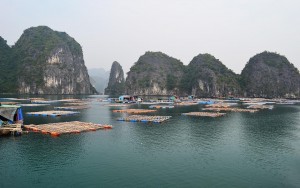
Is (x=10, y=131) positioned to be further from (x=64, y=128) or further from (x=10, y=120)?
(x=64, y=128)

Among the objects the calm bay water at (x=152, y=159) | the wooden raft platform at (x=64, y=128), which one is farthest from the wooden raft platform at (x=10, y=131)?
the wooden raft platform at (x=64, y=128)

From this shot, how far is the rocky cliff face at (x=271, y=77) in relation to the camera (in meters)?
184

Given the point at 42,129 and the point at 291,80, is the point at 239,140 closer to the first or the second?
the point at 42,129

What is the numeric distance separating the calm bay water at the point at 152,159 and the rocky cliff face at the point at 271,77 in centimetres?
14991

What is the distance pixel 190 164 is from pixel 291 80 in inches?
7087

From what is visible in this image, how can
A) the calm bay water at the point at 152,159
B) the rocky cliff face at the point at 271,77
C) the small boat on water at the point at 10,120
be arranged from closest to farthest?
the calm bay water at the point at 152,159 → the small boat on water at the point at 10,120 → the rocky cliff face at the point at 271,77

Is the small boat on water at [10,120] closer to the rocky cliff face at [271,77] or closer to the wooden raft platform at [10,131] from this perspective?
the wooden raft platform at [10,131]

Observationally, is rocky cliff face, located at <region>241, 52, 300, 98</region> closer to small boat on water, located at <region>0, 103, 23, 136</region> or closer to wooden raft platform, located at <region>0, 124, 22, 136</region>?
small boat on water, located at <region>0, 103, 23, 136</region>

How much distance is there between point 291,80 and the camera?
610 ft

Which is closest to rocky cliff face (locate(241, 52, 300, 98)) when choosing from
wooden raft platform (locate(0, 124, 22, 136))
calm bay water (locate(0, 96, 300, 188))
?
calm bay water (locate(0, 96, 300, 188))

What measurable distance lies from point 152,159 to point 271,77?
174 metres

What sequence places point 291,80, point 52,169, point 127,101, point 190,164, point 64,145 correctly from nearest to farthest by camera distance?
1. point 52,169
2. point 190,164
3. point 64,145
4. point 127,101
5. point 291,80

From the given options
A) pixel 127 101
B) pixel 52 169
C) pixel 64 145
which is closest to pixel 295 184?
pixel 52 169

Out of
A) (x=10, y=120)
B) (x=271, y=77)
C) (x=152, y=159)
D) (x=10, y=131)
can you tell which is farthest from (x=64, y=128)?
(x=271, y=77)
